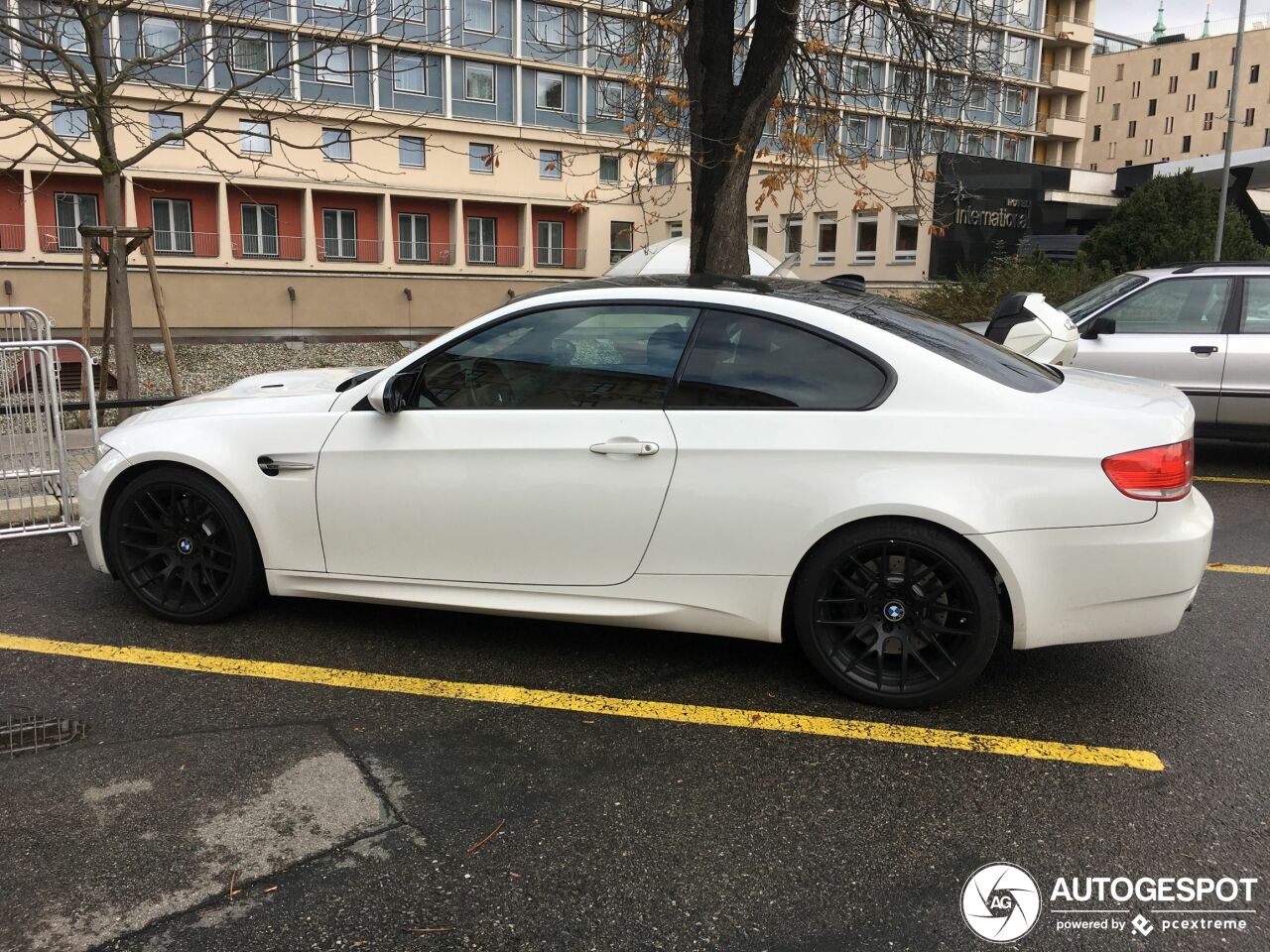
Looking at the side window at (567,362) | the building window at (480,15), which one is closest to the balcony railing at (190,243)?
the building window at (480,15)

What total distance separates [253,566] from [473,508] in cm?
110

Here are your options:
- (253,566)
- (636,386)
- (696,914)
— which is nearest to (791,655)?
(636,386)

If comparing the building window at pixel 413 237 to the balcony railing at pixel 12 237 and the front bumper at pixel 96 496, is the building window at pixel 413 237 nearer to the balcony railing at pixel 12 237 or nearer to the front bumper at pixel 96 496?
the balcony railing at pixel 12 237

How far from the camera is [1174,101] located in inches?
3430

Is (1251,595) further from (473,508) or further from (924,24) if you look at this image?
(924,24)

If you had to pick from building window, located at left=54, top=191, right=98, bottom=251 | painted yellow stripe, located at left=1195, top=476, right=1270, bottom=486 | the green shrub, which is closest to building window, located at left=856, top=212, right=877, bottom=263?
the green shrub

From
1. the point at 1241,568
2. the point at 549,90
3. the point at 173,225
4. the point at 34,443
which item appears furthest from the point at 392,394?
the point at 549,90

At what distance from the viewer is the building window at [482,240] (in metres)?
46.9

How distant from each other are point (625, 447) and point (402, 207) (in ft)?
145

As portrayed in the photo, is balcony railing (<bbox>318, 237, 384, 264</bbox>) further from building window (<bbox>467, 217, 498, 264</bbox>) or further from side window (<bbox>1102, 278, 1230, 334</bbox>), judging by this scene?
side window (<bbox>1102, 278, 1230, 334</bbox>)

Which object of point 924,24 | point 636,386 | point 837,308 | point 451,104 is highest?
point 451,104

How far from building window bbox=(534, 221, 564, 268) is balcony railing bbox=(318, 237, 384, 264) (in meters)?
7.67

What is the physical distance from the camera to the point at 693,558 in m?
3.77

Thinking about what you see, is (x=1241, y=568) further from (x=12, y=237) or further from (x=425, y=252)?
(x=425, y=252)
